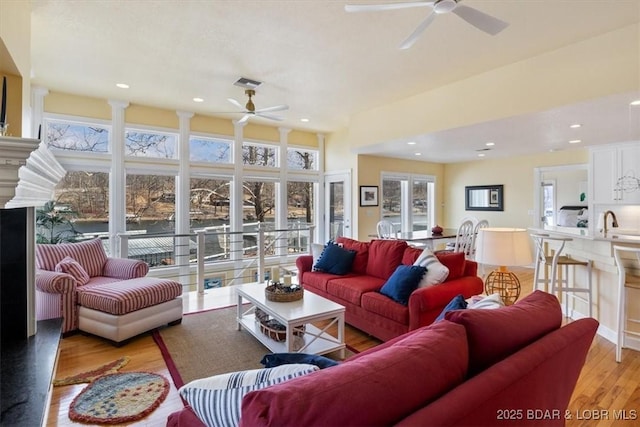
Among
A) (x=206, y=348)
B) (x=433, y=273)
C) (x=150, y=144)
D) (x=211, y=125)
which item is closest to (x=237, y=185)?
(x=211, y=125)

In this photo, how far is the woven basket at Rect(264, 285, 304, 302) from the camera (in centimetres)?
283

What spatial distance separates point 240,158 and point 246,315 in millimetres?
3358

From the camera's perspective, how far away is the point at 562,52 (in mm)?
3102

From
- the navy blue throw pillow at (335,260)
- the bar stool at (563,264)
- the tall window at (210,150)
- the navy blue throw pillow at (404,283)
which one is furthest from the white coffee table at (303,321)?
the tall window at (210,150)

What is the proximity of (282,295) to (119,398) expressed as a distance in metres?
1.33

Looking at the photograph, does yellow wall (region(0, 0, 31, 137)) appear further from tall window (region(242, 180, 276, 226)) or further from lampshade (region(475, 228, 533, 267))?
tall window (region(242, 180, 276, 226))

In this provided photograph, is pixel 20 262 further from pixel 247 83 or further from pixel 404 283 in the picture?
pixel 404 283

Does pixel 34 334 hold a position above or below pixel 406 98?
below

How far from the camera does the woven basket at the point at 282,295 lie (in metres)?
2.83

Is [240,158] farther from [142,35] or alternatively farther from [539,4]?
[539,4]

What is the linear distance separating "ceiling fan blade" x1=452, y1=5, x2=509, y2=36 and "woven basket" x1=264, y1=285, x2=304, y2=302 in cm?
246

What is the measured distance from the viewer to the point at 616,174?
5.13m

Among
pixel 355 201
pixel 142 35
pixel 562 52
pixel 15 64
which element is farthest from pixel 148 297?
pixel 562 52

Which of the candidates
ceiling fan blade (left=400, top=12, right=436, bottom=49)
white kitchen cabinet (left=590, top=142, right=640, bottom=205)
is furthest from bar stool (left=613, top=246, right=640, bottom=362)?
white kitchen cabinet (left=590, top=142, right=640, bottom=205)
